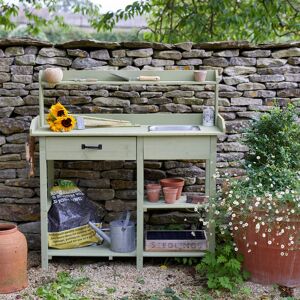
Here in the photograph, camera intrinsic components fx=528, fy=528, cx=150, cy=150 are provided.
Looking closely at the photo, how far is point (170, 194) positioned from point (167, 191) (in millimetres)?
31

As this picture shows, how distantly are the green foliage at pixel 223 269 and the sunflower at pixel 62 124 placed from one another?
48.9 inches

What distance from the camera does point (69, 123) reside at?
3490 millimetres

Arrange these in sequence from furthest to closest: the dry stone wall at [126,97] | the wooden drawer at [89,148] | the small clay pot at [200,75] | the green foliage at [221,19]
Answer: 1. the green foliage at [221,19]
2. the dry stone wall at [126,97]
3. the small clay pot at [200,75]
4. the wooden drawer at [89,148]

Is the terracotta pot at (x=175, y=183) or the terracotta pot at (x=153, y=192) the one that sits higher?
the terracotta pot at (x=175, y=183)

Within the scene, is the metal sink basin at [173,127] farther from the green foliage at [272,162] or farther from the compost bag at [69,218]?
the compost bag at [69,218]

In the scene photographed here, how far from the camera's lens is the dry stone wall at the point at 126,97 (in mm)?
4020

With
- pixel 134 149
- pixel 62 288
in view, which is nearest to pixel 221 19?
pixel 134 149

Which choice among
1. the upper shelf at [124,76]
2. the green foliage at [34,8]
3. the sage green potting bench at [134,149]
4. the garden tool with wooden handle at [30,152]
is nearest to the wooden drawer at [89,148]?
the sage green potting bench at [134,149]

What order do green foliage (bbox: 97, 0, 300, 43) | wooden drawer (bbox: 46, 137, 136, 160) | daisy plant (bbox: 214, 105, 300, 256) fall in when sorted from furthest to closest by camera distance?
green foliage (bbox: 97, 0, 300, 43) < wooden drawer (bbox: 46, 137, 136, 160) < daisy plant (bbox: 214, 105, 300, 256)

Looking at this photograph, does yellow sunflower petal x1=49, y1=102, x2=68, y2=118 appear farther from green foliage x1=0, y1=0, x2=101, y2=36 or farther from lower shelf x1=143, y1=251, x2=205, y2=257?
green foliage x1=0, y1=0, x2=101, y2=36

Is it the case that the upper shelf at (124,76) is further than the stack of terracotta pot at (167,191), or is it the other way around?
the upper shelf at (124,76)

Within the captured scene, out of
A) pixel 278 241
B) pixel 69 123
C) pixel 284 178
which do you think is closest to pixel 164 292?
pixel 278 241

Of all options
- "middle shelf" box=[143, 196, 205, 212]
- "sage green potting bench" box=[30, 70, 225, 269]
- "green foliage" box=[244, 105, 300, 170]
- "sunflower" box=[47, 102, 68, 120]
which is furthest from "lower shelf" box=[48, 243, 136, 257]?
"green foliage" box=[244, 105, 300, 170]

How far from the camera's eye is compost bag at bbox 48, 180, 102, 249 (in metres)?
3.73
